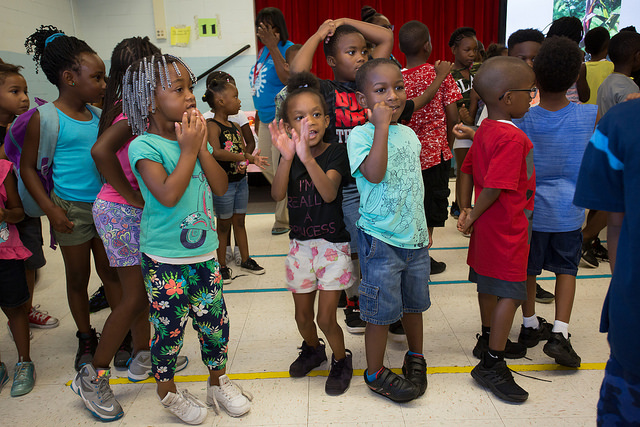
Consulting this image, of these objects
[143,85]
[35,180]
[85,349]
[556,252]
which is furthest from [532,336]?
[35,180]

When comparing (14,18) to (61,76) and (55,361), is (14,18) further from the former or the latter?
(55,361)

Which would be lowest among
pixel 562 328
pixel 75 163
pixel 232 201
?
pixel 562 328

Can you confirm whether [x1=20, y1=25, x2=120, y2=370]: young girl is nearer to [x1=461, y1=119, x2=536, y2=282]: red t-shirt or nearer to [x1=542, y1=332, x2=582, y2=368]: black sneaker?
[x1=461, y1=119, x2=536, y2=282]: red t-shirt

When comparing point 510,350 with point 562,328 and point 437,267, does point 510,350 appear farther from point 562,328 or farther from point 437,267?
point 437,267

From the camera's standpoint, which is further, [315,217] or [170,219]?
[315,217]

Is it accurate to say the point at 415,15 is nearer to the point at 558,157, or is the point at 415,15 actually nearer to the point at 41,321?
the point at 558,157

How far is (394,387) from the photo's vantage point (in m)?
1.79

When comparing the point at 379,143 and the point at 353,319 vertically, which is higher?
the point at 379,143

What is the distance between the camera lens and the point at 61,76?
77.4 inches

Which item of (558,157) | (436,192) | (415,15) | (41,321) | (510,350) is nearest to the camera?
(558,157)

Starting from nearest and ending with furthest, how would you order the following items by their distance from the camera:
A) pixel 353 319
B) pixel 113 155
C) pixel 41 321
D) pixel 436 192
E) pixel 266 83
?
pixel 113 155, pixel 353 319, pixel 41 321, pixel 436 192, pixel 266 83

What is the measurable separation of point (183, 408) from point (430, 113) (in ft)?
6.84

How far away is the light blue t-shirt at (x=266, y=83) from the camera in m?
3.62

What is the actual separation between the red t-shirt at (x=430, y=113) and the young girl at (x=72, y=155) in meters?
1.71
